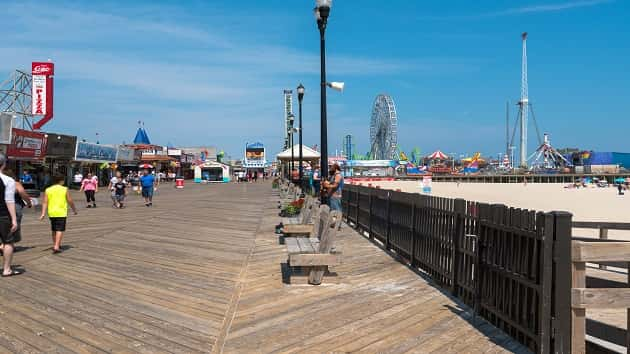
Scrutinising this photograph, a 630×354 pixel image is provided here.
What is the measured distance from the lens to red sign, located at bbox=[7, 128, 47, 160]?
3247 centimetres

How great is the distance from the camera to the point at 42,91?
39781 mm

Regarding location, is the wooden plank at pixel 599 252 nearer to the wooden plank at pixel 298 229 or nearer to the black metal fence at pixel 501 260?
the black metal fence at pixel 501 260

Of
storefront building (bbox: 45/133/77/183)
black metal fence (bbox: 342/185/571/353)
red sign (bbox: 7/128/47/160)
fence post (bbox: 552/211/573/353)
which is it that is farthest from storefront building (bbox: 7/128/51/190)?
fence post (bbox: 552/211/573/353)

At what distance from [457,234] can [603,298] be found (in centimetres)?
256

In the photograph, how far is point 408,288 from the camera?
733 centimetres

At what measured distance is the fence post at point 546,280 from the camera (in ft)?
13.6

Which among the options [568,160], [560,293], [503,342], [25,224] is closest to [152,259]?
[503,342]

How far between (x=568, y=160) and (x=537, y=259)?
18482 centimetres

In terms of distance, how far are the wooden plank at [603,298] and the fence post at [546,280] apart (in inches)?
9.2

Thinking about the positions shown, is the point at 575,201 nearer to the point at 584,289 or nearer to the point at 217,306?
the point at 217,306

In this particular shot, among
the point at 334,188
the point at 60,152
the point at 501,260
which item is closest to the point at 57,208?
the point at 334,188

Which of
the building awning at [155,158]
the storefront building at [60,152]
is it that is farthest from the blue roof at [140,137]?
the storefront building at [60,152]

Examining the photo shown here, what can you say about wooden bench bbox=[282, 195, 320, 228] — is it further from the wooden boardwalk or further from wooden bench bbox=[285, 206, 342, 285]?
wooden bench bbox=[285, 206, 342, 285]

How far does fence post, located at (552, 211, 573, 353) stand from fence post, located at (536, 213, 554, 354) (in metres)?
0.05
